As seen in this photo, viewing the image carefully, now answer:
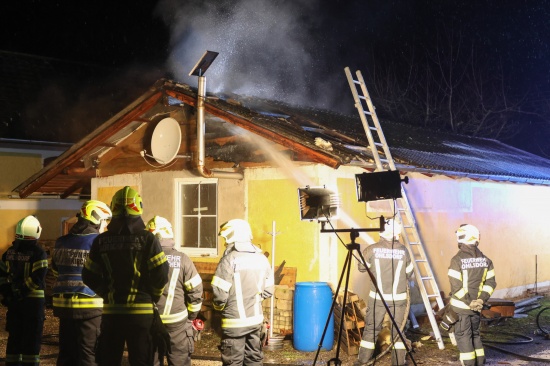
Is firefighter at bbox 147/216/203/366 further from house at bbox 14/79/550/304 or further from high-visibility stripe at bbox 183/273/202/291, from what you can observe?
house at bbox 14/79/550/304

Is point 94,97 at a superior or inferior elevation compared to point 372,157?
superior

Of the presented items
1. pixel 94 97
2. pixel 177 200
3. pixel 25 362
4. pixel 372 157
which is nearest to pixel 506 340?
pixel 372 157

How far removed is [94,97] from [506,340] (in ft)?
64.4

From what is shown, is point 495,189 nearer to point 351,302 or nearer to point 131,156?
point 351,302

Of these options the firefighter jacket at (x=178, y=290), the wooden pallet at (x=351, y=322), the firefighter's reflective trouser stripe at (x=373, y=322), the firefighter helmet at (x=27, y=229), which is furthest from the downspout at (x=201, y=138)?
the firefighter jacket at (x=178, y=290)

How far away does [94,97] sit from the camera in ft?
83.8

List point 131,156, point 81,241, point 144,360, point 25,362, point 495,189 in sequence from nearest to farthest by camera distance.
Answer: point 144,360
point 81,241
point 25,362
point 131,156
point 495,189

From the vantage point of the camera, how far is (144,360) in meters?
5.42

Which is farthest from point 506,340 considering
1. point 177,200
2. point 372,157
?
point 177,200

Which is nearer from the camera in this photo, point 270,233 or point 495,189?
point 270,233

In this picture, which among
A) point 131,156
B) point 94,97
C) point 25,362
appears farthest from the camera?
point 94,97

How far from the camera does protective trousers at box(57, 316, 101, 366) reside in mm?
6602

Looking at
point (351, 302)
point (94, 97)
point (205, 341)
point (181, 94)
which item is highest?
point (94, 97)

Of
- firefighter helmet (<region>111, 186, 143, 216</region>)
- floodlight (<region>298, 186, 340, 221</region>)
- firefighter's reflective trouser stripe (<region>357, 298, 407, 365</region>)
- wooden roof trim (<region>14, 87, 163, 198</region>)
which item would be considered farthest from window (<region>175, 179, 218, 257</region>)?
firefighter helmet (<region>111, 186, 143, 216</region>)
